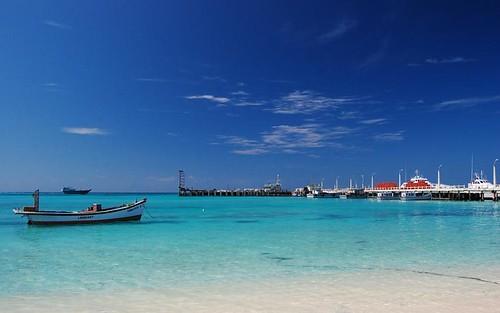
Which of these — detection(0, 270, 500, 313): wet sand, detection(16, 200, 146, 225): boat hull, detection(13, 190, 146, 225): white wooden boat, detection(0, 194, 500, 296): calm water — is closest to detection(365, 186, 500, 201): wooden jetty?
detection(0, 194, 500, 296): calm water

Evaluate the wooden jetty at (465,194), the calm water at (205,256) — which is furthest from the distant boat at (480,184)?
the calm water at (205,256)

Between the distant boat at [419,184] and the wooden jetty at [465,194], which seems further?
the distant boat at [419,184]

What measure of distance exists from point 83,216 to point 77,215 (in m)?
0.45

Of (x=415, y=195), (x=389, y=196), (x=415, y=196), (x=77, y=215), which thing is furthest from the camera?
(x=389, y=196)

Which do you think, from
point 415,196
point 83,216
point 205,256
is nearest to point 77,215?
point 83,216

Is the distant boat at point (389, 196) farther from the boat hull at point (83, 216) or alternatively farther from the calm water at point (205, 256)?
the calm water at point (205, 256)

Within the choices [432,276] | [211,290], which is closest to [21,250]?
[211,290]

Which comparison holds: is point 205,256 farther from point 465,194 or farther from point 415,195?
point 415,195

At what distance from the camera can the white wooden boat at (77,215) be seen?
32750mm

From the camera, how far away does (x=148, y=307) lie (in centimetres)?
985

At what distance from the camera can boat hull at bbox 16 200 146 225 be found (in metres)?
Result: 32.8

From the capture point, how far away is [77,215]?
33594 millimetres

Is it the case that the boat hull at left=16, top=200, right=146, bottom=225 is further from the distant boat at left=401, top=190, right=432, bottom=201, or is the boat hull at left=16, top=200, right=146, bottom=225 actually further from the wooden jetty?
the distant boat at left=401, top=190, right=432, bottom=201

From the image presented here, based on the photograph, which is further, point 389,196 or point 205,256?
point 389,196
